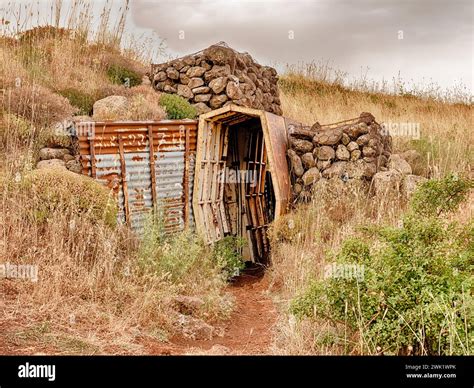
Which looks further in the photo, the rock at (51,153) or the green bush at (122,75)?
the green bush at (122,75)

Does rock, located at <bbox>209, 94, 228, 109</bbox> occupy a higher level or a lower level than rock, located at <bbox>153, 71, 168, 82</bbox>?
lower

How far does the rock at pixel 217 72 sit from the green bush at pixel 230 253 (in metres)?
3.53

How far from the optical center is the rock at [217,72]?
42.5 ft

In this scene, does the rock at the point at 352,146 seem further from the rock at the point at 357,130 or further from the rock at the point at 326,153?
the rock at the point at 326,153

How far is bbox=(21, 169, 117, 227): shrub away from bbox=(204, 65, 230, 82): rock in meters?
5.39

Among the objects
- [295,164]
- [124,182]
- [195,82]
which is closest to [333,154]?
[295,164]

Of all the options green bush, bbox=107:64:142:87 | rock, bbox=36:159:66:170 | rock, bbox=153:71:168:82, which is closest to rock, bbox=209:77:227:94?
rock, bbox=153:71:168:82

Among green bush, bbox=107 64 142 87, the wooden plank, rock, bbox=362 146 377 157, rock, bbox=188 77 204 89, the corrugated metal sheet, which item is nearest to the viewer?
the corrugated metal sheet

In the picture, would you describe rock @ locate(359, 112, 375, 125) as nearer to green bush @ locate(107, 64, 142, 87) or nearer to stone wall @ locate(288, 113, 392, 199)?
stone wall @ locate(288, 113, 392, 199)

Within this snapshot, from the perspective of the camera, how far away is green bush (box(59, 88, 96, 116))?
11508mm

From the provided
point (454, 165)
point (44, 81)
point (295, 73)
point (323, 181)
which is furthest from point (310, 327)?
point (295, 73)

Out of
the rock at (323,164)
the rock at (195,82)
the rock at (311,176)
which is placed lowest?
the rock at (311,176)

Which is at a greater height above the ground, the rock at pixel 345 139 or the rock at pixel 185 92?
the rock at pixel 185 92

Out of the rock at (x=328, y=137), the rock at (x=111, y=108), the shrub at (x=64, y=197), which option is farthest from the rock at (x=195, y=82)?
the shrub at (x=64, y=197)
